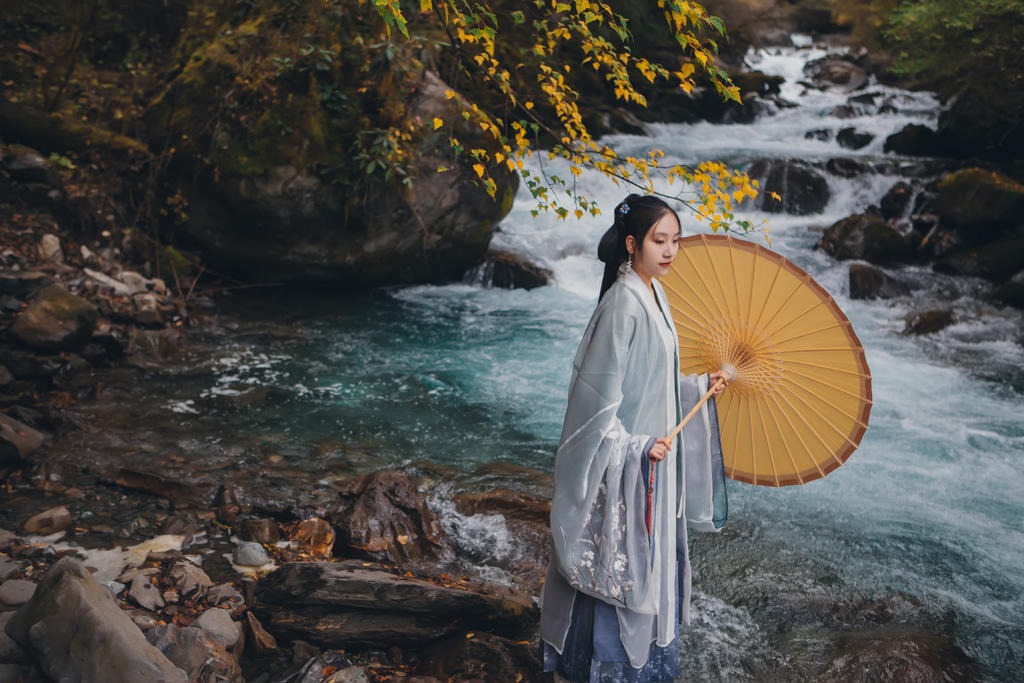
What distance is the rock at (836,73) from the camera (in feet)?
73.2

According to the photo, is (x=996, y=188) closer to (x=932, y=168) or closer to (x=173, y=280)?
(x=932, y=168)

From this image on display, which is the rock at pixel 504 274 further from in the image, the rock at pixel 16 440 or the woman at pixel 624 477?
the woman at pixel 624 477

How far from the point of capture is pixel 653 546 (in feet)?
9.62

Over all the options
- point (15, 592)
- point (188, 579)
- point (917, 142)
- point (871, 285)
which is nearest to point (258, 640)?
point (188, 579)

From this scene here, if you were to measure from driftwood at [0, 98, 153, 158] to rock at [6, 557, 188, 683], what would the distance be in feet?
26.1

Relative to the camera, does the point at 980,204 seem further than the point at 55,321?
Yes

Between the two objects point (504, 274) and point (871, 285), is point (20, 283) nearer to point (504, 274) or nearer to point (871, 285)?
point (504, 274)

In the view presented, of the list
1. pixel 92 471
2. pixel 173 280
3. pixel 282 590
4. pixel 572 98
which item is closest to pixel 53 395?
pixel 92 471

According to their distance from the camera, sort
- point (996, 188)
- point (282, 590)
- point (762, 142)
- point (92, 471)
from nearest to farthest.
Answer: point (282, 590) → point (92, 471) → point (996, 188) → point (762, 142)

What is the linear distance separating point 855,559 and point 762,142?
14381mm

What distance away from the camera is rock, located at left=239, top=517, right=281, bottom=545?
4.75 m

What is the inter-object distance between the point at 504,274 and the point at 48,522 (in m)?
7.91

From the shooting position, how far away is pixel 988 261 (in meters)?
12.1

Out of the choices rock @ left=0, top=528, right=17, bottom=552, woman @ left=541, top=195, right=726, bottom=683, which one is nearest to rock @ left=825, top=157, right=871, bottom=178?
woman @ left=541, top=195, right=726, bottom=683
